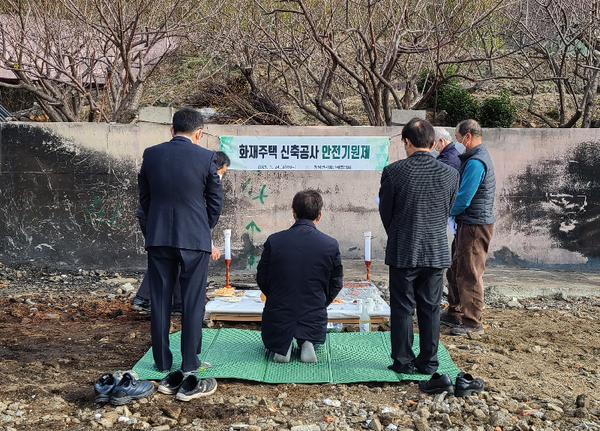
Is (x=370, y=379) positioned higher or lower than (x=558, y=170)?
lower

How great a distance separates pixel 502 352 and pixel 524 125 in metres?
8.66

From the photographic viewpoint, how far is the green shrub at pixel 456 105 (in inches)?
477

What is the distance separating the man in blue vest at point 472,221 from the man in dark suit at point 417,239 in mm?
1059

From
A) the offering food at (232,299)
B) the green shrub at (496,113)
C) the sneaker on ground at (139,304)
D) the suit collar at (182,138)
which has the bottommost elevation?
the sneaker on ground at (139,304)

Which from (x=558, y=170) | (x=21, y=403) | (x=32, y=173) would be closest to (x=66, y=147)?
(x=32, y=173)

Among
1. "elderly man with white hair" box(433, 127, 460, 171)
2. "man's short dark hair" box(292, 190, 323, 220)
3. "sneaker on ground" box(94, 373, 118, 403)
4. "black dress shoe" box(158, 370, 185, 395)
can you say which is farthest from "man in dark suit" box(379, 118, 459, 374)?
"sneaker on ground" box(94, 373, 118, 403)

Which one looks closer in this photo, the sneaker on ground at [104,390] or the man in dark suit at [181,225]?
the sneaker on ground at [104,390]

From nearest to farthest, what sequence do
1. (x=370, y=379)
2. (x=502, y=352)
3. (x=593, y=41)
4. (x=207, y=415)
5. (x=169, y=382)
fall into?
(x=207, y=415) → (x=169, y=382) → (x=370, y=379) → (x=502, y=352) → (x=593, y=41)

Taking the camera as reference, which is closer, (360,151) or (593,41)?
(360,151)

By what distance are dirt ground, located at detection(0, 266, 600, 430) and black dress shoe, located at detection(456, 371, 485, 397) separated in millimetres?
88

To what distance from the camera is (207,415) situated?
12.6 feet

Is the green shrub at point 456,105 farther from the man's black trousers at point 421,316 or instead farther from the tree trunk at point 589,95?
the man's black trousers at point 421,316

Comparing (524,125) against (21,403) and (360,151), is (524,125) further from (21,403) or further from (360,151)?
(21,403)

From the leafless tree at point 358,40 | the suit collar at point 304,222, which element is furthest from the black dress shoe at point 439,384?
the leafless tree at point 358,40
